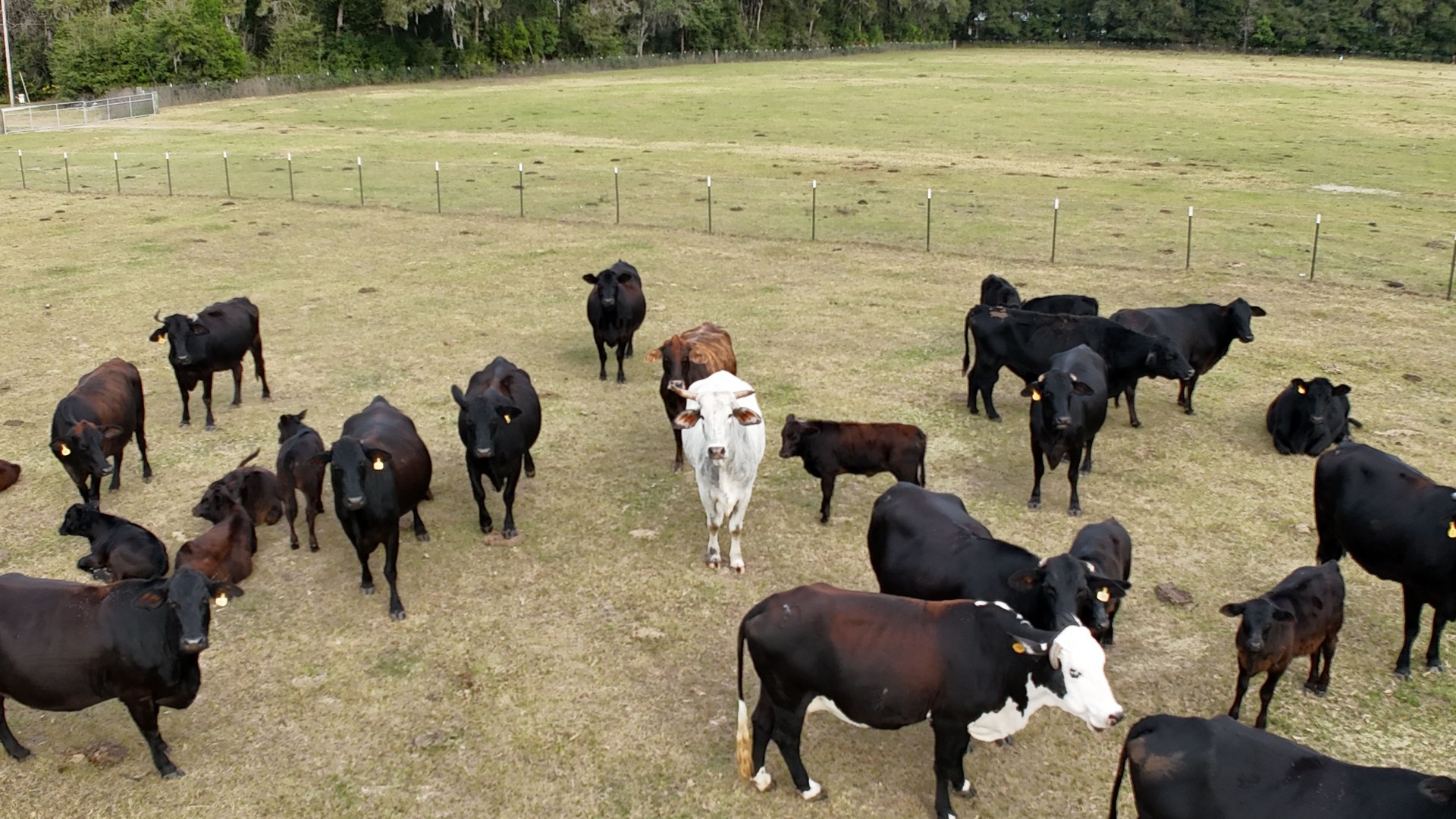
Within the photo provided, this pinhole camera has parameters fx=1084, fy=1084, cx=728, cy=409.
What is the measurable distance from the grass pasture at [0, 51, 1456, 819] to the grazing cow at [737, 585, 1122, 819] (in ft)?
2.04

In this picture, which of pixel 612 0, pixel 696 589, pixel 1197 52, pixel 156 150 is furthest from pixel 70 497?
pixel 1197 52

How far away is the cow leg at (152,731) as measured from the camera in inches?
269

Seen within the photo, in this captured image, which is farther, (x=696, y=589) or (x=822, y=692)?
(x=696, y=589)

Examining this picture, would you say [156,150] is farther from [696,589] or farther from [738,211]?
[696,589]

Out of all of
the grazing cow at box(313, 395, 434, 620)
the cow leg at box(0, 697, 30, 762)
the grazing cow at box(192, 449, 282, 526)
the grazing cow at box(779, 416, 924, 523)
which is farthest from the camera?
the grazing cow at box(779, 416, 924, 523)

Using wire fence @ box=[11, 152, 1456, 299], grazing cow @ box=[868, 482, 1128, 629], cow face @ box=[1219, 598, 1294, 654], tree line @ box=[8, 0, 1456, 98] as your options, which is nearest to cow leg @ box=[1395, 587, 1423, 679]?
cow face @ box=[1219, 598, 1294, 654]

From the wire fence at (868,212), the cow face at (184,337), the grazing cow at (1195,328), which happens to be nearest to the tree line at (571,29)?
the wire fence at (868,212)

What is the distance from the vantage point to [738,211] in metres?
25.6

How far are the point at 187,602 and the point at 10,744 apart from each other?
1627mm

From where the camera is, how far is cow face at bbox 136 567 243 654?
6.67 meters

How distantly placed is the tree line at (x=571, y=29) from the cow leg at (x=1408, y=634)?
70.7 m

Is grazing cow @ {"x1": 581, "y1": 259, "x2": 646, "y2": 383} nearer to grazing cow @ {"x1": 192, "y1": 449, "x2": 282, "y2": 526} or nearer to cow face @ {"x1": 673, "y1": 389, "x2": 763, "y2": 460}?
cow face @ {"x1": 673, "y1": 389, "x2": 763, "y2": 460}

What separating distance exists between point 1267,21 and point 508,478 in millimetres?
104180

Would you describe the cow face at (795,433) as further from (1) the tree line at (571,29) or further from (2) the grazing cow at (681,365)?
(1) the tree line at (571,29)
